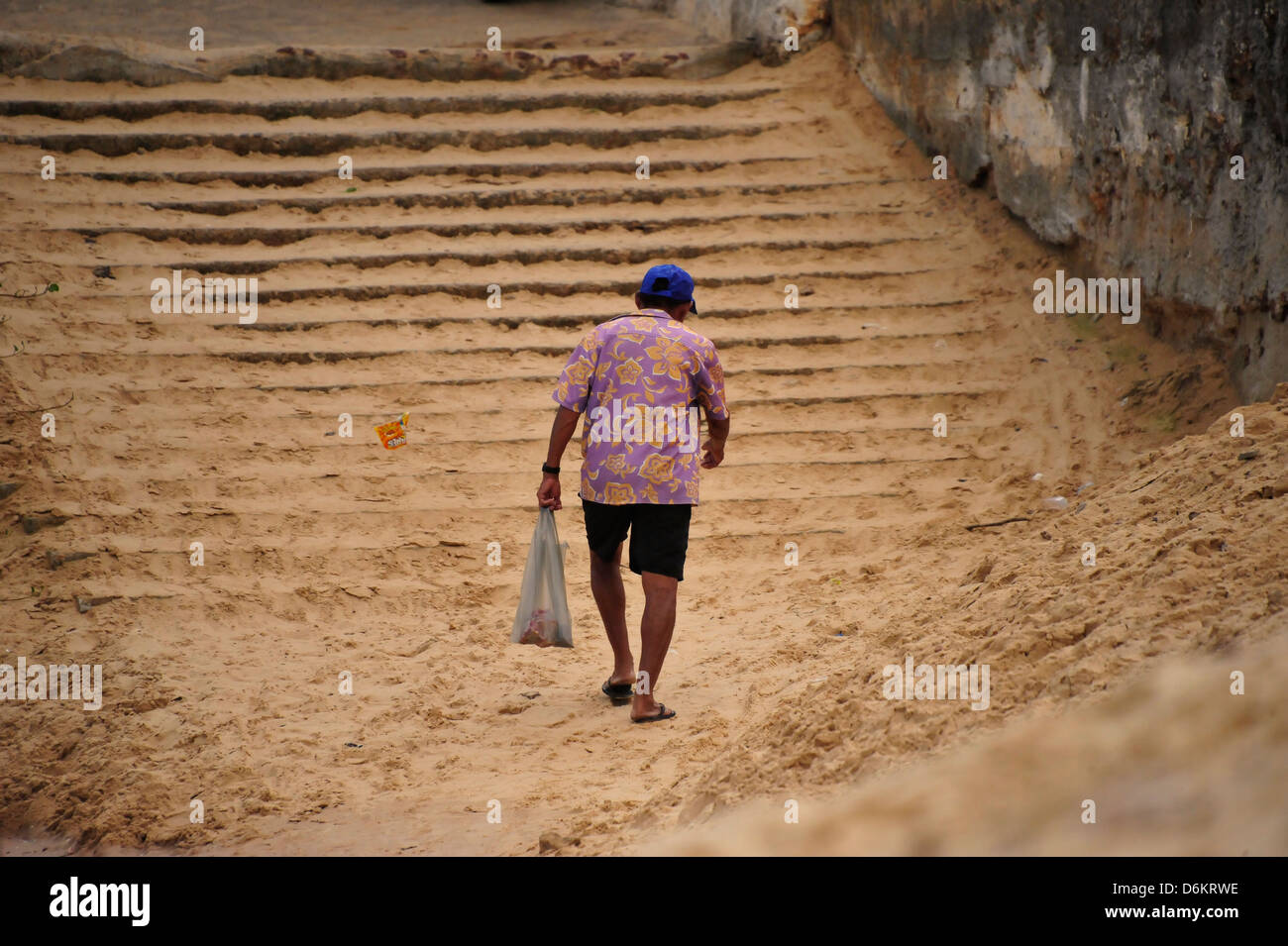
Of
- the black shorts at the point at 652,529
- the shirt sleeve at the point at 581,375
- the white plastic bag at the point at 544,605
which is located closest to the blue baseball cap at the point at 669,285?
the shirt sleeve at the point at 581,375

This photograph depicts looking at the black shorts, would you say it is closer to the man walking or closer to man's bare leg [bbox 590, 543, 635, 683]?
the man walking

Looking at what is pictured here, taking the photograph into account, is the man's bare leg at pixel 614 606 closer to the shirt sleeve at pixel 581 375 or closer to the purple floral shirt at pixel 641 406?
the purple floral shirt at pixel 641 406

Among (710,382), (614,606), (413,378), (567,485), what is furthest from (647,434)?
(413,378)

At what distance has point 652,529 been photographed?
13.8 ft

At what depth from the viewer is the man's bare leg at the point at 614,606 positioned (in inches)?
174

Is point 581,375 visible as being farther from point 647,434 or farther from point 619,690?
point 619,690

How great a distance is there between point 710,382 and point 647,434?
0.29 metres

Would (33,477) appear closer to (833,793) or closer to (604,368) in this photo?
(604,368)

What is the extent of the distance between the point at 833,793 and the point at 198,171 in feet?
22.7

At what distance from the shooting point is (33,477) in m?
6.04

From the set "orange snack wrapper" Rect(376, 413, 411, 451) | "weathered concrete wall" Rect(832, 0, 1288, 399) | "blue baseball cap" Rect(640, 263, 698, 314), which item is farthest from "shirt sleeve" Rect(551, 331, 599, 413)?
"weathered concrete wall" Rect(832, 0, 1288, 399)

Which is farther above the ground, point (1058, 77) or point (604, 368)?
point (1058, 77)

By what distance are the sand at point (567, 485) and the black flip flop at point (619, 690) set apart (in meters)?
0.05
